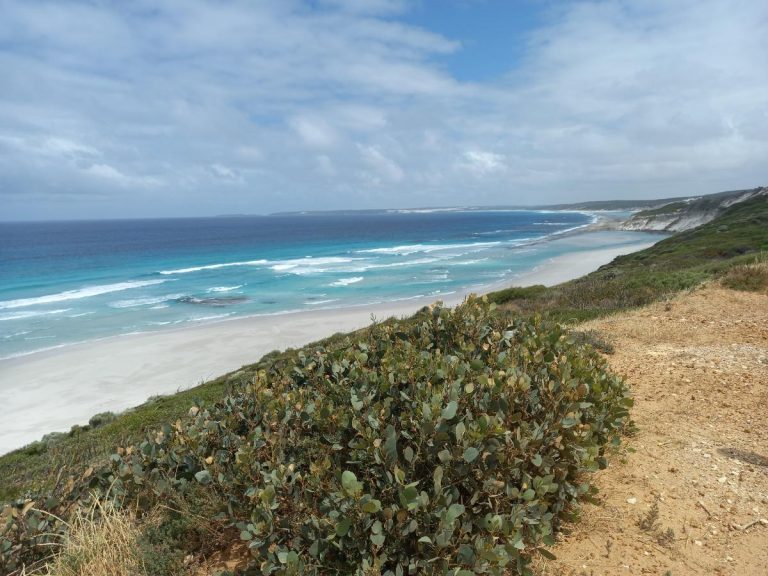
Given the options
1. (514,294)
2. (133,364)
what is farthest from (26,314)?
(514,294)

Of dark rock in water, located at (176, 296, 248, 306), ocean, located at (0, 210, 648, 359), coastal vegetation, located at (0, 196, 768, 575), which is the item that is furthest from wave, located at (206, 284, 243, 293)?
coastal vegetation, located at (0, 196, 768, 575)

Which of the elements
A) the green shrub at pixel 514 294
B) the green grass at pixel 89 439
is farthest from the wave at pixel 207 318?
the green shrub at pixel 514 294

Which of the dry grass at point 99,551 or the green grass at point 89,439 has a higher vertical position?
the dry grass at point 99,551

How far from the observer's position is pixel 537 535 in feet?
9.46

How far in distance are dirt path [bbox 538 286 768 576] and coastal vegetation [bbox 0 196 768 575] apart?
0.98 feet

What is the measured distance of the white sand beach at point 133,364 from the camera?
58.6 feet

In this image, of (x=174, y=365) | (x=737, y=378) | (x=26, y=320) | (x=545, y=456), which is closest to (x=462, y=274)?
(x=174, y=365)

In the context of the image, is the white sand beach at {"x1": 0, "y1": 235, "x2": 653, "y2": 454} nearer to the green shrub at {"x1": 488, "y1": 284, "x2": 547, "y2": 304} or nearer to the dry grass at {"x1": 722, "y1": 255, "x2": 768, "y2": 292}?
the green shrub at {"x1": 488, "y1": 284, "x2": 547, "y2": 304}

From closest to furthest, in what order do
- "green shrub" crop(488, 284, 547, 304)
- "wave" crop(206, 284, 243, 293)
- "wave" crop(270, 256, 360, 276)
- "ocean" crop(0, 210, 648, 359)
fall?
"green shrub" crop(488, 284, 547, 304) → "ocean" crop(0, 210, 648, 359) → "wave" crop(206, 284, 243, 293) → "wave" crop(270, 256, 360, 276)

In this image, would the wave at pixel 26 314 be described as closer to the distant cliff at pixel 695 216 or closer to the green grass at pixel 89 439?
the green grass at pixel 89 439

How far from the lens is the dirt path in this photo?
10.5ft

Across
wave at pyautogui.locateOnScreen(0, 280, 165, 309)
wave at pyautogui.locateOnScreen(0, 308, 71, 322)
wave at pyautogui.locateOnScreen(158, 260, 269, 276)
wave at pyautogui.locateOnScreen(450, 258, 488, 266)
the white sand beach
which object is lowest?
the white sand beach

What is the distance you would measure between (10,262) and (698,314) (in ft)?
271

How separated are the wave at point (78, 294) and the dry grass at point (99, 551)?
42087 millimetres
